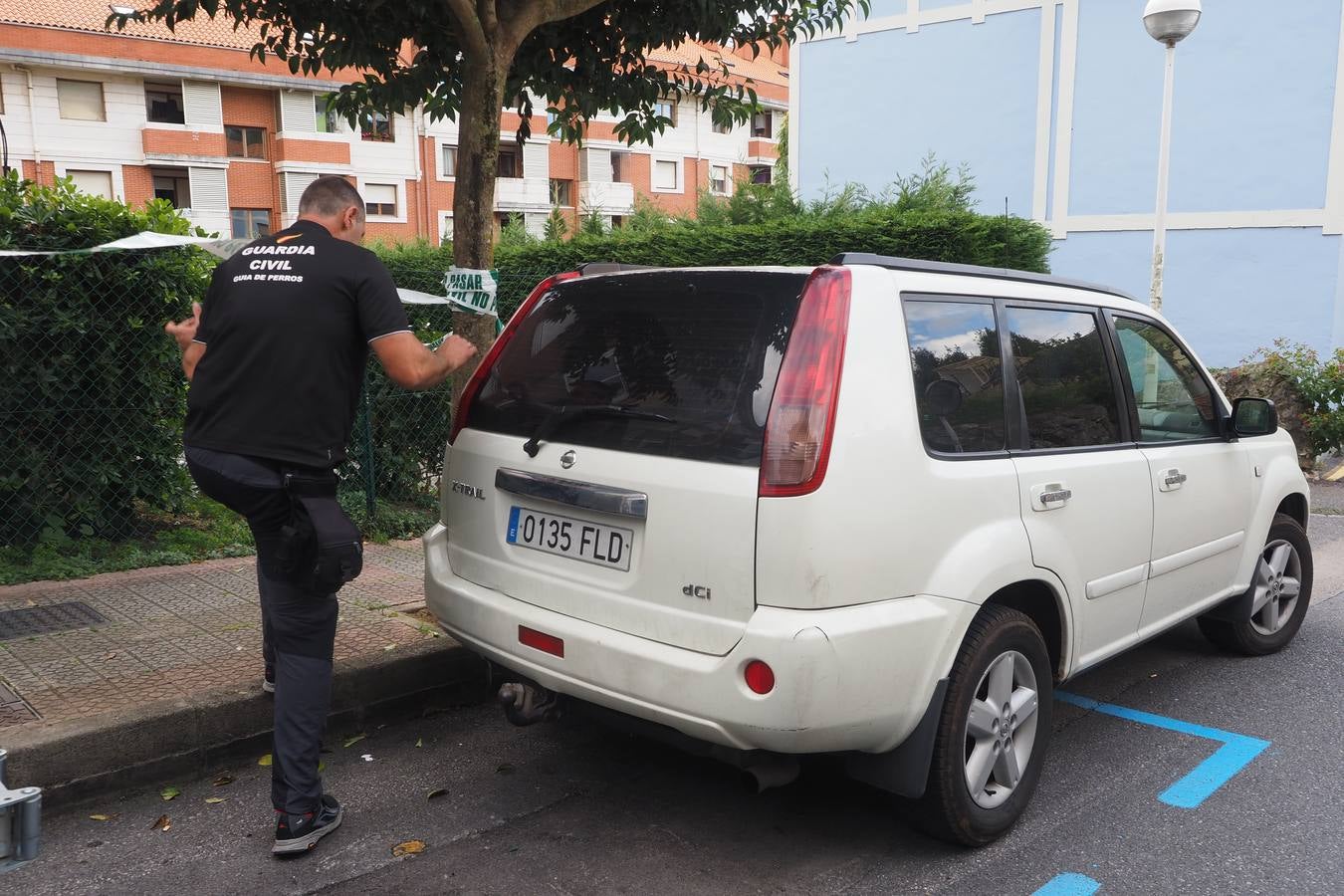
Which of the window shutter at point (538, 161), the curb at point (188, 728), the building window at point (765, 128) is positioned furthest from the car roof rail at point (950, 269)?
the building window at point (765, 128)

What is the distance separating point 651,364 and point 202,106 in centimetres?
4069

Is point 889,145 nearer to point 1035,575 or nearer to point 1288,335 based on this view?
point 1288,335

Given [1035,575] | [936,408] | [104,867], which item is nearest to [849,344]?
[936,408]

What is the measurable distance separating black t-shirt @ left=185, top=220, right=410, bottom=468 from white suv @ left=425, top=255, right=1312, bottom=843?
23.5 inches

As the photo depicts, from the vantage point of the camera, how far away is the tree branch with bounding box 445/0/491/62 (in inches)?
178

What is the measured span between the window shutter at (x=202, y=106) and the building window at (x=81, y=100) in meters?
2.72

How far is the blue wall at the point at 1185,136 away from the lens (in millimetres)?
15297

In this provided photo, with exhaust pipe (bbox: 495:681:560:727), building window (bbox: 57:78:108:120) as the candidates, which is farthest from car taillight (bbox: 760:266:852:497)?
building window (bbox: 57:78:108:120)

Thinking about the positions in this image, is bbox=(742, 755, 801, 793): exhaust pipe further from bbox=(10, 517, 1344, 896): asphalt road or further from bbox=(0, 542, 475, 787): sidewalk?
bbox=(0, 542, 475, 787): sidewalk

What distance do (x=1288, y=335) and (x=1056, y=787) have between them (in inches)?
586

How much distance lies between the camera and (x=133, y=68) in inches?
1427

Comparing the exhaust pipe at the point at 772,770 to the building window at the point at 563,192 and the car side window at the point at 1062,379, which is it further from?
the building window at the point at 563,192

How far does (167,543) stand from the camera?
6.33 metres

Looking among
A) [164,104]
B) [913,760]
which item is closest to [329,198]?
[913,760]
